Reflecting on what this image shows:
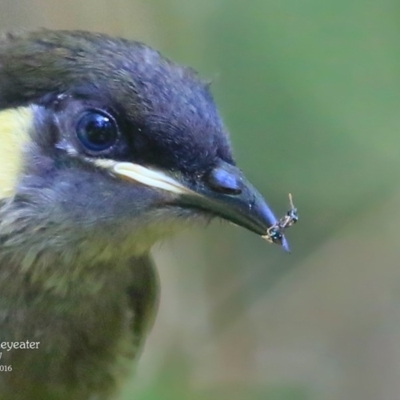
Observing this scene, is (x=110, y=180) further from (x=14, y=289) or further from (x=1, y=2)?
(x=1, y=2)

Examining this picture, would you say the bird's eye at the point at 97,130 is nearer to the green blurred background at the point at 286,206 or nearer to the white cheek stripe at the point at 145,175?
→ the white cheek stripe at the point at 145,175

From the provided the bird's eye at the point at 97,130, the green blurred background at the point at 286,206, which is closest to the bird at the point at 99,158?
the bird's eye at the point at 97,130

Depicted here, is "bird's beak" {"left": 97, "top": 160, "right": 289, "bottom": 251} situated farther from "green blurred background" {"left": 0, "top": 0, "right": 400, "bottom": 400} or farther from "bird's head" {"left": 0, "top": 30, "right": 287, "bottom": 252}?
"green blurred background" {"left": 0, "top": 0, "right": 400, "bottom": 400}

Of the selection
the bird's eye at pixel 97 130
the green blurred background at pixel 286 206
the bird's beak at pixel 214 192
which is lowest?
the bird's beak at pixel 214 192

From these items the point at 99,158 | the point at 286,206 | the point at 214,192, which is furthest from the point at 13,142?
the point at 286,206

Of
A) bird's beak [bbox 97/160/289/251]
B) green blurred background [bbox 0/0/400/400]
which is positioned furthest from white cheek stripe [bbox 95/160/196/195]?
green blurred background [bbox 0/0/400/400]

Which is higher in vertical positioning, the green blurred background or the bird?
the green blurred background
